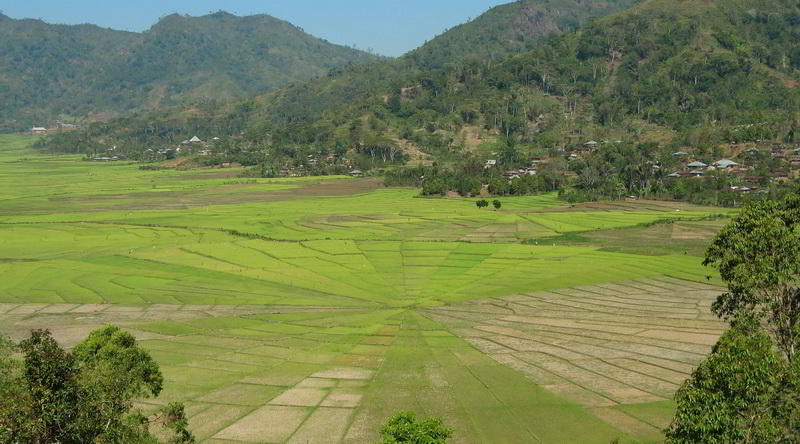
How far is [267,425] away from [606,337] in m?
27.1

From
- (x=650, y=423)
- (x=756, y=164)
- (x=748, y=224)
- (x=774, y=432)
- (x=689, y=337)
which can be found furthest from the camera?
(x=756, y=164)

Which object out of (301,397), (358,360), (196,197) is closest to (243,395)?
(301,397)

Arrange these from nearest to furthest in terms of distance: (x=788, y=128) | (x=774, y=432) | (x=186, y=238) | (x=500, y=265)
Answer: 1. (x=774, y=432)
2. (x=500, y=265)
3. (x=186, y=238)
4. (x=788, y=128)

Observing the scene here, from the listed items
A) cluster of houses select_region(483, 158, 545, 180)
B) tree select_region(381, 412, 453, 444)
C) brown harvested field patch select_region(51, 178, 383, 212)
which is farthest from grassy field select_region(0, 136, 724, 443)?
cluster of houses select_region(483, 158, 545, 180)

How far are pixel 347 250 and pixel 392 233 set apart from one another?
13940mm

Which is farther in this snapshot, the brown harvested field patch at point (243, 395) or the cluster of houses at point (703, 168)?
the cluster of houses at point (703, 168)

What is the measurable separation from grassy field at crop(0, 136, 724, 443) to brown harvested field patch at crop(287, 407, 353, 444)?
0.46ft

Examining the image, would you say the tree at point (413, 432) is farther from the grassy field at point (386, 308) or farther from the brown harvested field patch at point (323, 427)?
the brown harvested field patch at point (323, 427)

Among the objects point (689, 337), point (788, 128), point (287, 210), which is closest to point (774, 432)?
Result: point (689, 337)

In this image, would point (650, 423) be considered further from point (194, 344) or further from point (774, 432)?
point (194, 344)

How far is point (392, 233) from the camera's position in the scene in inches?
3976

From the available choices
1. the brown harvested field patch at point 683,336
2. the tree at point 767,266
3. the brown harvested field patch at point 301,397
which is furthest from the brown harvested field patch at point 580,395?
the brown harvested field patch at point 683,336

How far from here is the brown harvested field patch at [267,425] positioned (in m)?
33.6

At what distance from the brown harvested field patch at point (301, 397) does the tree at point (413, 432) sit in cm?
1216
